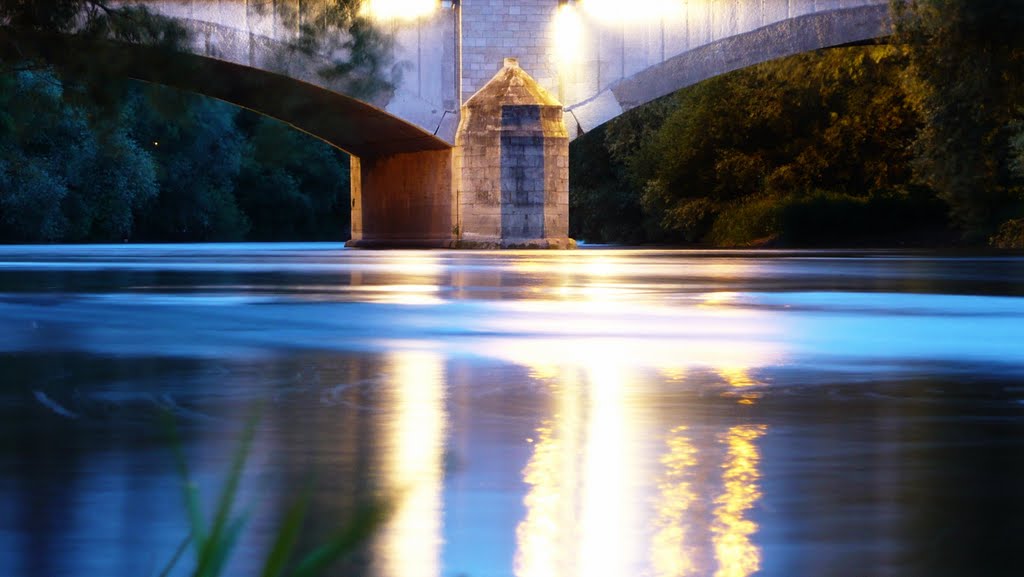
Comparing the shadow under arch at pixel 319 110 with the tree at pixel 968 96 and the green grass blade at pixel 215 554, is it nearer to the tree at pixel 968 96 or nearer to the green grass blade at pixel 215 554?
the tree at pixel 968 96

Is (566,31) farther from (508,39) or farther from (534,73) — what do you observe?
(508,39)

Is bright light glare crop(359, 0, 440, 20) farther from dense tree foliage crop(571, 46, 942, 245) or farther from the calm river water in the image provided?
the calm river water

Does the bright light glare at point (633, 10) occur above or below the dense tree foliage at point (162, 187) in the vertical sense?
above

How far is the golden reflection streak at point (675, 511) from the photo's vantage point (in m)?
2.91

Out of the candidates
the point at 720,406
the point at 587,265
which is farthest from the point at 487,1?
the point at 720,406

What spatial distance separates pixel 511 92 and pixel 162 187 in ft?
104

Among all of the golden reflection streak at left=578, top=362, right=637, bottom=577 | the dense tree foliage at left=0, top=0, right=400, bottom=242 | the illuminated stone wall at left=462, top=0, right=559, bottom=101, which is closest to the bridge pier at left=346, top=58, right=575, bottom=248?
the illuminated stone wall at left=462, top=0, right=559, bottom=101

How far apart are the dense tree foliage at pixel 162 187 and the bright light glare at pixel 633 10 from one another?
7841 millimetres

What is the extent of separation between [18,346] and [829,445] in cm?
506

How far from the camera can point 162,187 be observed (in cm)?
6912

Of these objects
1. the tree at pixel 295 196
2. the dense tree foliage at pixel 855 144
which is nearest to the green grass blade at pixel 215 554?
the dense tree foliage at pixel 855 144

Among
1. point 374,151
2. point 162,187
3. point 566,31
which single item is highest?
point 566,31

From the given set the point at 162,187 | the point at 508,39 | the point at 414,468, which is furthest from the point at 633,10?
the point at 414,468

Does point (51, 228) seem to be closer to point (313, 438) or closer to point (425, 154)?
point (425, 154)
